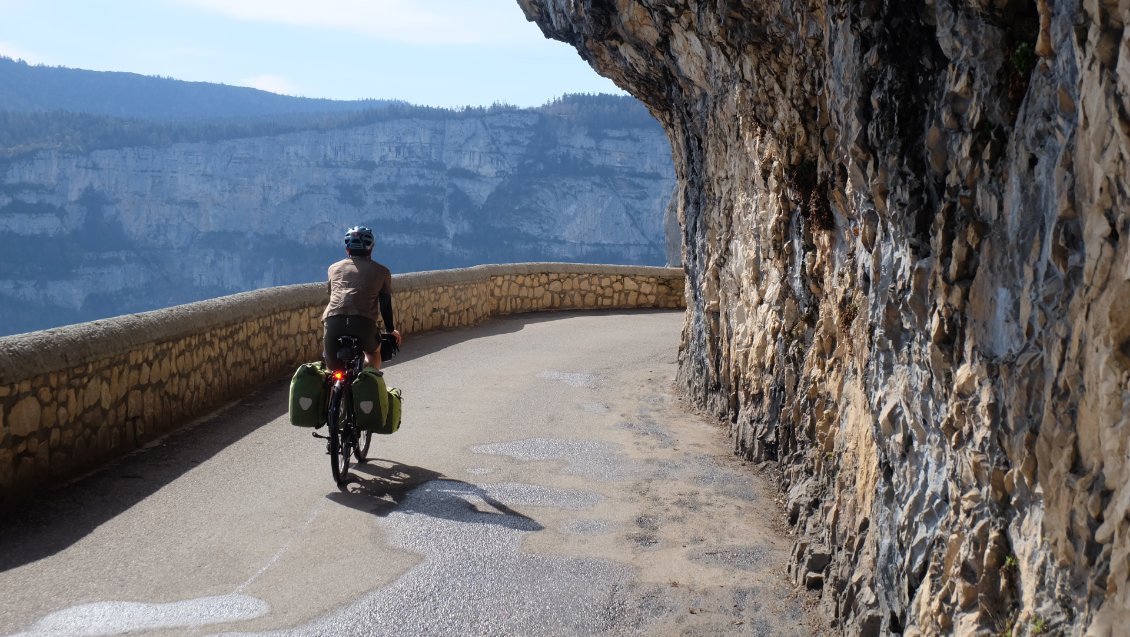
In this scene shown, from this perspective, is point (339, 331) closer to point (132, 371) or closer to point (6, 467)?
point (132, 371)

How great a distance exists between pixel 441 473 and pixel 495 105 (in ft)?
452

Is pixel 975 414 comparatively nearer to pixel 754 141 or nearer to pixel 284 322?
pixel 754 141

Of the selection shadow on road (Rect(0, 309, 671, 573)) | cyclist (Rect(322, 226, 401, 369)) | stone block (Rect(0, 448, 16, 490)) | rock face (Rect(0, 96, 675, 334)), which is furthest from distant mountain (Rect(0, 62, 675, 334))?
stone block (Rect(0, 448, 16, 490))

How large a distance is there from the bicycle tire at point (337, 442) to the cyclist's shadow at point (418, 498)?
0.37ft

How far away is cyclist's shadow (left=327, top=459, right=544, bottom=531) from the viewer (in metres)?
6.28

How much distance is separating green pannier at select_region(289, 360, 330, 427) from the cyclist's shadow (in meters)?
0.52

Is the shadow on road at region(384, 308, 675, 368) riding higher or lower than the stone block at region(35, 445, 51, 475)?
lower

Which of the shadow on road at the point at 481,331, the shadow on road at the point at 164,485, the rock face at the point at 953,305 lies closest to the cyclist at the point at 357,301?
the shadow on road at the point at 164,485

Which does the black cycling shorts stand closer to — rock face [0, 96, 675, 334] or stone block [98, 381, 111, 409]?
stone block [98, 381, 111, 409]

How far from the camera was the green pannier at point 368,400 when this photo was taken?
6.76m

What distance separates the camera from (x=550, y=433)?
888 cm

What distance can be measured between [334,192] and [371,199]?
194 inches

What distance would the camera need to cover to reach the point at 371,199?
137 m

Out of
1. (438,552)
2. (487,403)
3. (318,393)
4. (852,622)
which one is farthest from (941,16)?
(487,403)
